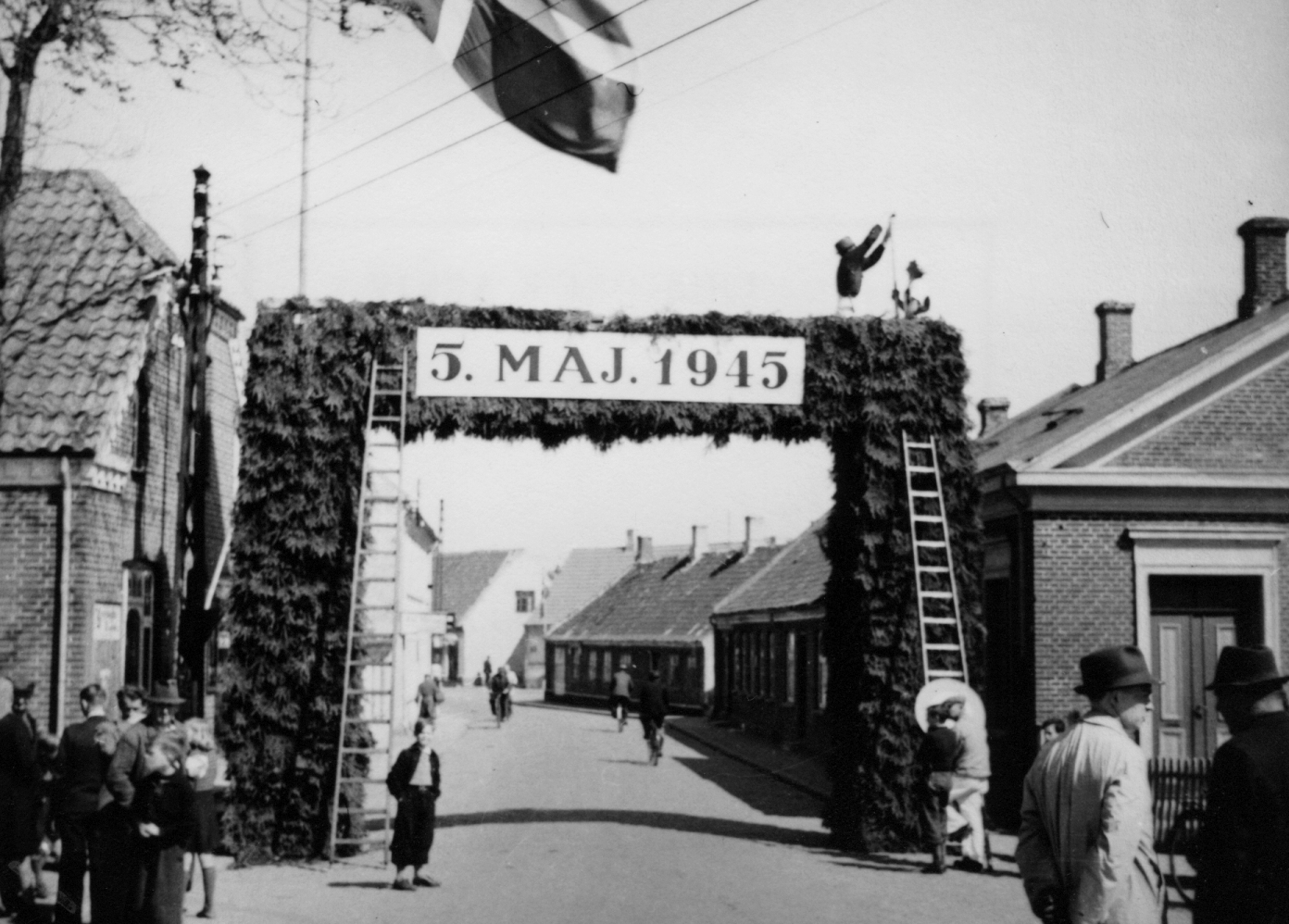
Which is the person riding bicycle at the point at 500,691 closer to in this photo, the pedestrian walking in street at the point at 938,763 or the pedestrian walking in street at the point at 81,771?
the pedestrian walking in street at the point at 938,763

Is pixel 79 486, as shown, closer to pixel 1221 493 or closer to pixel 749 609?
pixel 1221 493

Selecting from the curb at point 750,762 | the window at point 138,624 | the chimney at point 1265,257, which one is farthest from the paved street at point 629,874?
the chimney at point 1265,257

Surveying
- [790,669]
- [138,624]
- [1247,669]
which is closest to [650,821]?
[138,624]

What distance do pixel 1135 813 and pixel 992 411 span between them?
2952 centimetres

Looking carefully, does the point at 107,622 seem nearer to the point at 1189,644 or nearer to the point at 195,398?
the point at 195,398

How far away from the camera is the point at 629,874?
1345 cm

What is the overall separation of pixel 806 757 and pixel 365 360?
18.5 meters

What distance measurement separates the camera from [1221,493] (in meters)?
18.6

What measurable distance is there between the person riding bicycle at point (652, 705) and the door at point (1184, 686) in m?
11.5

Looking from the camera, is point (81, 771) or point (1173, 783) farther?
point (1173, 783)

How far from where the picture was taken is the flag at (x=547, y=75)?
16016 mm

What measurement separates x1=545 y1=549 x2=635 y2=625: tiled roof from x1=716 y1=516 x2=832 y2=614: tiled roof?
A: 114ft

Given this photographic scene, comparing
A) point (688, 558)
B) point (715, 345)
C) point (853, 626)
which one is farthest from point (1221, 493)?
point (688, 558)

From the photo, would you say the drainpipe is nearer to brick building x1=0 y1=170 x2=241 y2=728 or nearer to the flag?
brick building x1=0 y1=170 x2=241 y2=728
